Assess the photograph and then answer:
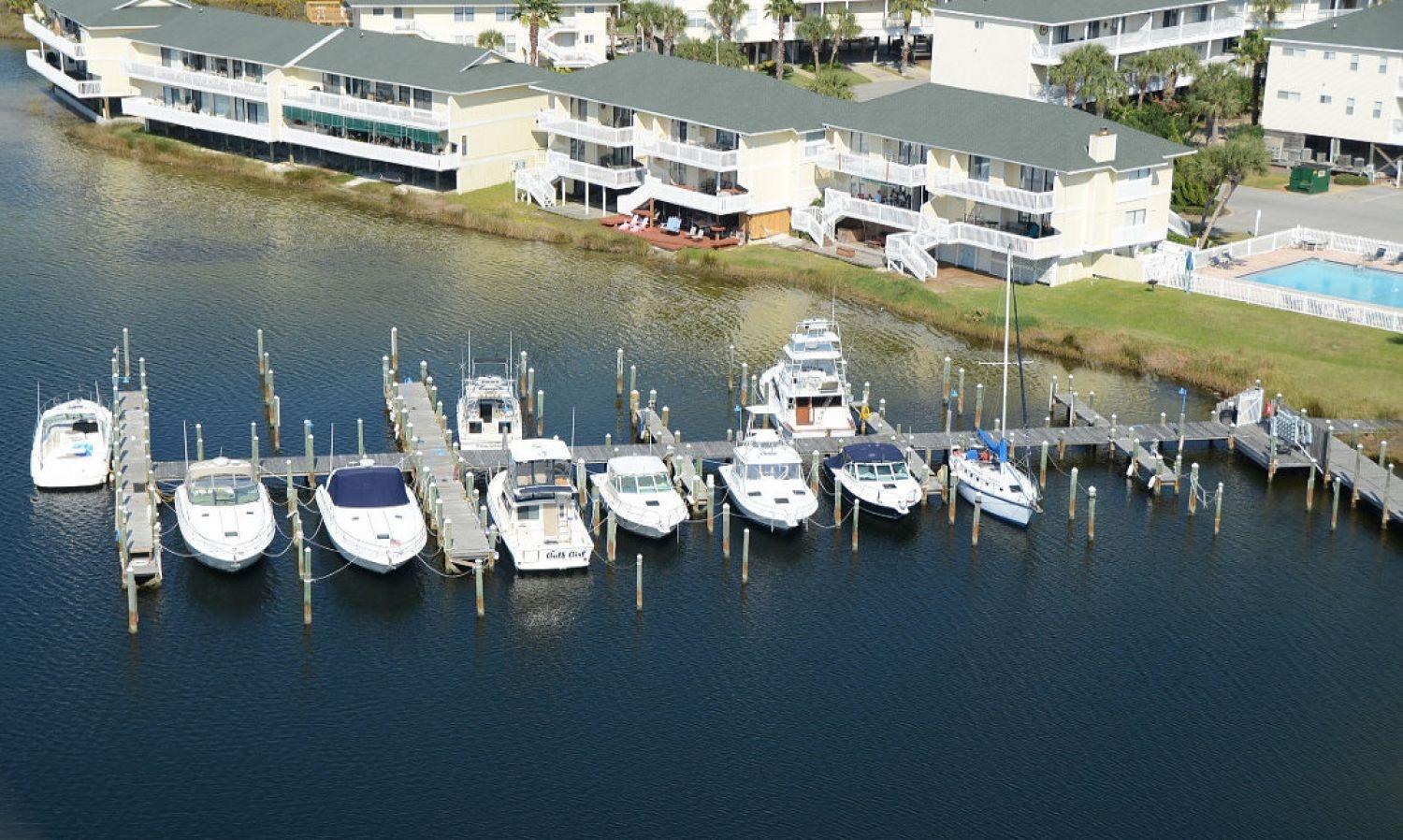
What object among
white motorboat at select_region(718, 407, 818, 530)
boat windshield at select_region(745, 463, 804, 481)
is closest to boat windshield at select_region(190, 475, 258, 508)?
white motorboat at select_region(718, 407, 818, 530)

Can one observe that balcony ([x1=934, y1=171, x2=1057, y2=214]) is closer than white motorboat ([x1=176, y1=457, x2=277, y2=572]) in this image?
No

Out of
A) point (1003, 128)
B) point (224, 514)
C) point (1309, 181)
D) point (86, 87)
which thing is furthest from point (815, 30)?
point (224, 514)

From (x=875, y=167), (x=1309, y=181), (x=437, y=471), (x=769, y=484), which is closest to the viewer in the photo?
(x=769, y=484)

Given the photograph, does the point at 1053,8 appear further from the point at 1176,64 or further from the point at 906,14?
the point at 906,14

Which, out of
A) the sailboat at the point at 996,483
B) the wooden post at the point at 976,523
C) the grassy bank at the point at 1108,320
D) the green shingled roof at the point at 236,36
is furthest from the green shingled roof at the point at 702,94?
the wooden post at the point at 976,523

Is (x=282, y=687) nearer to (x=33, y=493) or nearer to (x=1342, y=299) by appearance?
(x=33, y=493)

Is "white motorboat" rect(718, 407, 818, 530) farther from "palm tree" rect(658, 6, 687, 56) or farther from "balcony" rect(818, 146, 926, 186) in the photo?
A: "palm tree" rect(658, 6, 687, 56)

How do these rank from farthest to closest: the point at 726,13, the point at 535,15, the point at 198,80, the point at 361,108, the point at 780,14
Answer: the point at 726,13, the point at 780,14, the point at 535,15, the point at 198,80, the point at 361,108
